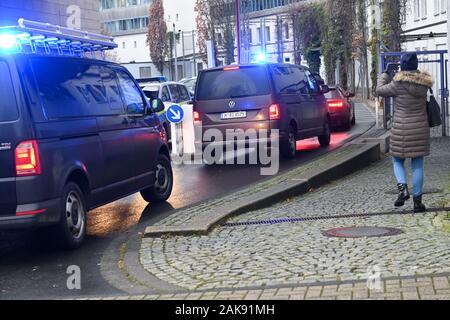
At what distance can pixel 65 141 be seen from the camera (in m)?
7.75

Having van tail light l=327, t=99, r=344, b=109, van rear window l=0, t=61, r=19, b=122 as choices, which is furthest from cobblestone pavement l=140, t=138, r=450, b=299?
van tail light l=327, t=99, r=344, b=109

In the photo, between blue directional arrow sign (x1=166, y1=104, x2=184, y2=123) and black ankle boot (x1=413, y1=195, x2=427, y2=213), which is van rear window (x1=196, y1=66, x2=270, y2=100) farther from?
black ankle boot (x1=413, y1=195, x2=427, y2=213)

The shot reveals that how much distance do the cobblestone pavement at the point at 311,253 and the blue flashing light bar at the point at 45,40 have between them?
2452mm

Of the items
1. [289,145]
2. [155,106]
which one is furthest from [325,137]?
[155,106]

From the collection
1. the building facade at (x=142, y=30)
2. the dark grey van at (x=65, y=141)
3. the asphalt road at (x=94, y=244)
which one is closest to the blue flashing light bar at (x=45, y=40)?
the dark grey van at (x=65, y=141)

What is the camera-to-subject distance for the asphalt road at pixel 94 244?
6407 mm

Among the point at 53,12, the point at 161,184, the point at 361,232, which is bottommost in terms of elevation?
the point at 361,232

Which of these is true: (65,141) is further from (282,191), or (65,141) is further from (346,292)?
(346,292)

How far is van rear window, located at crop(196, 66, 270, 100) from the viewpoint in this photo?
1515 centimetres

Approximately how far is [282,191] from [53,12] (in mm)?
17398

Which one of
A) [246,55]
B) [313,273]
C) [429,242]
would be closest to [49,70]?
[313,273]

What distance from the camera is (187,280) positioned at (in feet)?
20.4

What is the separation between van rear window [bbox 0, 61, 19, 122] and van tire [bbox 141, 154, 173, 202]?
3712 mm

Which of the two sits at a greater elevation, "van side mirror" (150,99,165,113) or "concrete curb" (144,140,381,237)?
"van side mirror" (150,99,165,113)
